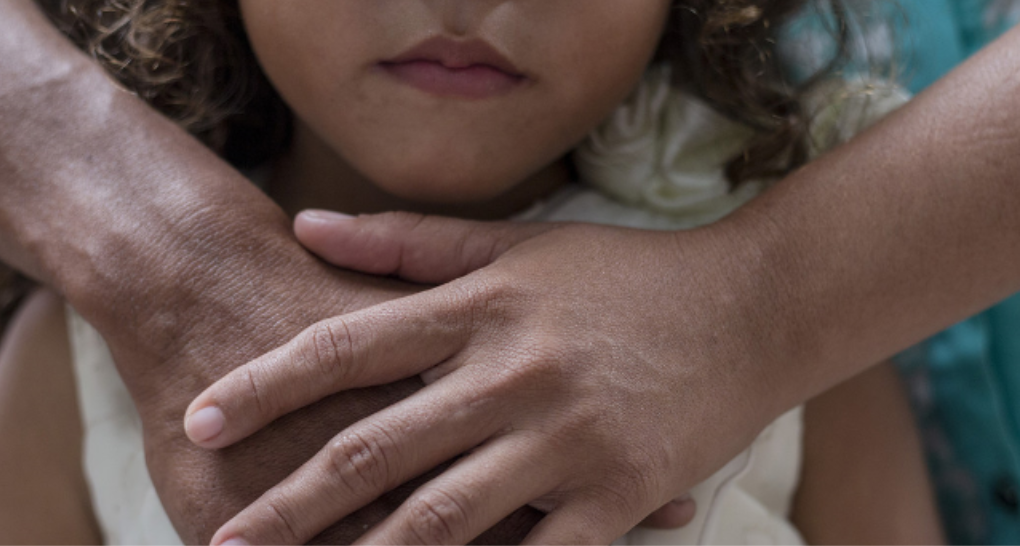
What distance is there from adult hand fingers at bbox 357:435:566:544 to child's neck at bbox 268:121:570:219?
0.44 meters

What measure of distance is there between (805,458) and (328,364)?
2.14 feet

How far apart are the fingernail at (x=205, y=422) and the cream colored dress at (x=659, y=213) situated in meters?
0.27

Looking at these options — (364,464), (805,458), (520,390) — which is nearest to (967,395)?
(805,458)

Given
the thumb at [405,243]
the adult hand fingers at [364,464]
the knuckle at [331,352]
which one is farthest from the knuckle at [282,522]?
the thumb at [405,243]

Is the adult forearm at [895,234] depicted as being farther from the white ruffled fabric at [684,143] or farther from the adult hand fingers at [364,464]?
the adult hand fingers at [364,464]

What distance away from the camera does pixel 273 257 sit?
30.4 inches

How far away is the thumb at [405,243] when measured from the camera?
0.79m

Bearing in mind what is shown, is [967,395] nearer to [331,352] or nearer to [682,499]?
[682,499]

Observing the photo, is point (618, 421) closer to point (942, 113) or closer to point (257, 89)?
point (942, 113)

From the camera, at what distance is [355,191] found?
41.9 inches

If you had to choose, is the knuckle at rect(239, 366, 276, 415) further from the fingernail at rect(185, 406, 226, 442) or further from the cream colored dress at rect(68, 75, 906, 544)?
the cream colored dress at rect(68, 75, 906, 544)

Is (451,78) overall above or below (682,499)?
above

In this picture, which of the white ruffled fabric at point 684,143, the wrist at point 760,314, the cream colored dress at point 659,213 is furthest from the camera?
the white ruffled fabric at point 684,143

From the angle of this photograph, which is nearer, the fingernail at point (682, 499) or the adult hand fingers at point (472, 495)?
the adult hand fingers at point (472, 495)
